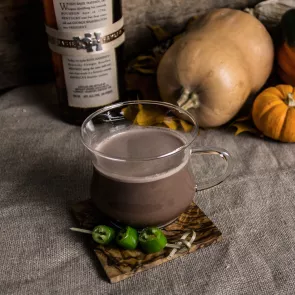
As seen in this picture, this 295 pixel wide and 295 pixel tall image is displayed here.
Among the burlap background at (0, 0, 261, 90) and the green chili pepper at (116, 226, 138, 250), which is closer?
the green chili pepper at (116, 226, 138, 250)

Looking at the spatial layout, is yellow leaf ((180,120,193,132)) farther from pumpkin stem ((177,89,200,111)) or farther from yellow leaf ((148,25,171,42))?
yellow leaf ((148,25,171,42))

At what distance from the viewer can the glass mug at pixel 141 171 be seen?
0.63m

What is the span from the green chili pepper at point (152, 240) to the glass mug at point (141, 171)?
0.07 ft

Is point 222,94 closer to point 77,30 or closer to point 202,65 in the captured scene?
point 202,65

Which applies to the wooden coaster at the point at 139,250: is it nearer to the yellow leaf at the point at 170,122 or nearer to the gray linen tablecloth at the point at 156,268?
the gray linen tablecloth at the point at 156,268

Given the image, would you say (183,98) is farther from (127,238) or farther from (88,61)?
(127,238)

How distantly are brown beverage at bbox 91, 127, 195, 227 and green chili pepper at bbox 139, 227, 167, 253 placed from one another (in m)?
0.02

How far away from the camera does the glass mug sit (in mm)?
630

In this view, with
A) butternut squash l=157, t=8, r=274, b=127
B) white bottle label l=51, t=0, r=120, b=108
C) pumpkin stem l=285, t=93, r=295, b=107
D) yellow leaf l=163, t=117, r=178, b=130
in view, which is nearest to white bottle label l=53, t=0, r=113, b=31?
white bottle label l=51, t=0, r=120, b=108

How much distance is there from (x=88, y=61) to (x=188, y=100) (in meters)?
0.21

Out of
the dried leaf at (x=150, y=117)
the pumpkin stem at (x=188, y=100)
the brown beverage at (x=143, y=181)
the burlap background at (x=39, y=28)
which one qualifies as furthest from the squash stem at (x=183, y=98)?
the burlap background at (x=39, y=28)

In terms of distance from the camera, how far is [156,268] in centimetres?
63

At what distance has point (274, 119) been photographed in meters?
0.91

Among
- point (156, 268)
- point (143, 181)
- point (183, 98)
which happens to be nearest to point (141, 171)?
point (143, 181)
